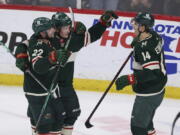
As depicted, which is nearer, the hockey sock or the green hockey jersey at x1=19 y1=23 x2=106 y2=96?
the green hockey jersey at x1=19 y1=23 x2=106 y2=96

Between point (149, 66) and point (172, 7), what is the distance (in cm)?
373

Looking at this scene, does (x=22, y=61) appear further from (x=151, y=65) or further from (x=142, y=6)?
(x=142, y=6)

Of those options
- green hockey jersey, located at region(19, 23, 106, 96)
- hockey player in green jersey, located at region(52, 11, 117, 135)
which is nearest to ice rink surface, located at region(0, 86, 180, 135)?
hockey player in green jersey, located at region(52, 11, 117, 135)

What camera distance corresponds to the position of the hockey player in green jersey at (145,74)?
4324 millimetres

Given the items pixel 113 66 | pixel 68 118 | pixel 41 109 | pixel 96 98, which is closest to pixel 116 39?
pixel 113 66

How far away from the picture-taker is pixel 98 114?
255 inches

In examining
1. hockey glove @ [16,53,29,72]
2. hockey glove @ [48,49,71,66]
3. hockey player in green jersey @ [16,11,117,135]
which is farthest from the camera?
hockey player in green jersey @ [16,11,117,135]

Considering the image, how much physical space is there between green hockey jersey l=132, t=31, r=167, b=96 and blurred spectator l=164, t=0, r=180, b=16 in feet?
11.5

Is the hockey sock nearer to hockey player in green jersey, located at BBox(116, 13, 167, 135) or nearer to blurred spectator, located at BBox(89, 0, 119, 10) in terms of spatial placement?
hockey player in green jersey, located at BBox(116, 13, 167, 135)

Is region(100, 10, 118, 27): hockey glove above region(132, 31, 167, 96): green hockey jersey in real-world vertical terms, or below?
above

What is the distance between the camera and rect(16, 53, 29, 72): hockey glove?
4320 mm

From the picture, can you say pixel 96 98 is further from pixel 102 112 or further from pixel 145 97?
pixel 145 97

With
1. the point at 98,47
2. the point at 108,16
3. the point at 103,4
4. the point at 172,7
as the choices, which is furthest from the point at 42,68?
the point at 172,7

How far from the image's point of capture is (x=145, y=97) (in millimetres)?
4484
